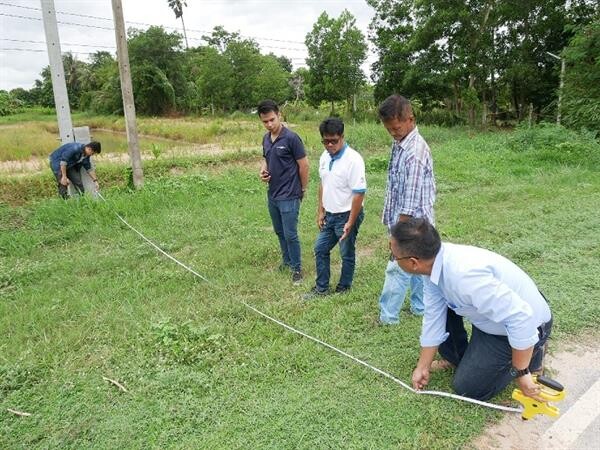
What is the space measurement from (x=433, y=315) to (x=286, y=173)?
2.10 meters

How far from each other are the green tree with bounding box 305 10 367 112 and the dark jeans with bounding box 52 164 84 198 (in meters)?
20.1

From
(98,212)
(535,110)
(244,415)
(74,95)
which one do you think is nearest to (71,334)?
(244,415)

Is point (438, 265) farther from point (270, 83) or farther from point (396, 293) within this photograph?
point (270, 83)

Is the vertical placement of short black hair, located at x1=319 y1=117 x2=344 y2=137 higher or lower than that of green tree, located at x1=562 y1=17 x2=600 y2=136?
lower

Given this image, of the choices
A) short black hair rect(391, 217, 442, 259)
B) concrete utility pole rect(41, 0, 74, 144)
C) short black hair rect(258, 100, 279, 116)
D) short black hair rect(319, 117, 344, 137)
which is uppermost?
concrete utility pole rect(41, 0, 74, 144)

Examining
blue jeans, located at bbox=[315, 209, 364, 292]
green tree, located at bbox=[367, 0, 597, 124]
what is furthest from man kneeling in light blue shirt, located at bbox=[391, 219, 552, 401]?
green tree, located at bbox=[367, 0, 597, 124]

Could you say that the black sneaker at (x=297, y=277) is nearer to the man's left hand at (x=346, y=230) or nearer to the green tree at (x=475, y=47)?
the man's left hand at (x=346, y=230)

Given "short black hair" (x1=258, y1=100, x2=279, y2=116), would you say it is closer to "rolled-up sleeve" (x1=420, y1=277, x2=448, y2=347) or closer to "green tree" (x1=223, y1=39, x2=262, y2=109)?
"rolled-up sleeve" (x1=420, y1=277, x2=448, y2=347)

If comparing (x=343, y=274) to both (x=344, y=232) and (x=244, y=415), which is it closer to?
(x=344, y=232)

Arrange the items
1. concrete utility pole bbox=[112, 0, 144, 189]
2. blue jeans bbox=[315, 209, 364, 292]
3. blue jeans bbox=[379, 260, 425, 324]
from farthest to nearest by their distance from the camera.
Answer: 1. concrete utility pole bbox=[112, 0, 144, 189]
2. blue jeans bbox=[315, 209, 364, 292]
3. blue jeans bbox=[379, 260, 425, 324]

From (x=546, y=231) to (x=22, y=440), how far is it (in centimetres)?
534

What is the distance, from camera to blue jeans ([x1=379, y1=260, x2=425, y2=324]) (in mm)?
3049

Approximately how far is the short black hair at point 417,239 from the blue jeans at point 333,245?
1.39 metres

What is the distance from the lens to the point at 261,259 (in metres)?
4.73
